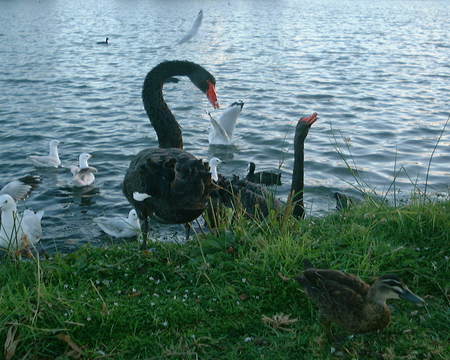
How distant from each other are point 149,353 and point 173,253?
132 centimetres

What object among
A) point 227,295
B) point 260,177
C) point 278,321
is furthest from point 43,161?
point 278,321

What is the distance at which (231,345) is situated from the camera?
3445 mm

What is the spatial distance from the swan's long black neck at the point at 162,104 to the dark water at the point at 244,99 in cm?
125

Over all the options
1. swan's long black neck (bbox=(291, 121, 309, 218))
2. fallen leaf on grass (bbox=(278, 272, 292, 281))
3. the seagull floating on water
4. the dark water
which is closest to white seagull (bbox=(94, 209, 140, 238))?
the dark water

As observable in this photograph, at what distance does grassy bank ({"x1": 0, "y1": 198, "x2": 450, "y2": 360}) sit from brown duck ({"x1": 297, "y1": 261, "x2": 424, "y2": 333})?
0.51 feet

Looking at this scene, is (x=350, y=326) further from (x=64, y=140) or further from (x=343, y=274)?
(x=64, y=140)

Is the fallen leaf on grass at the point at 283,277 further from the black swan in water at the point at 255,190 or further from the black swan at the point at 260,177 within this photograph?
the black swan at the point at 260,177

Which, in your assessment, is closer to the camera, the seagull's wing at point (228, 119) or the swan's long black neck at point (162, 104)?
the swan's long black neck at point (162, 104)

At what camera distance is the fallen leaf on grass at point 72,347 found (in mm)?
3328

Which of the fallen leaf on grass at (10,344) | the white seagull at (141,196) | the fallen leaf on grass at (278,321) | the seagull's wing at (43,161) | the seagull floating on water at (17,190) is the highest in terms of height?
the white seagull at (141,196)

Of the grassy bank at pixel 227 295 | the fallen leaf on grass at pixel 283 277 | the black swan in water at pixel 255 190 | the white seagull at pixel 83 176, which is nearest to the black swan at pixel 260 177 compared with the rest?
the black swan in water at pixel 255 190

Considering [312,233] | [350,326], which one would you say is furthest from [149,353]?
[312,233]

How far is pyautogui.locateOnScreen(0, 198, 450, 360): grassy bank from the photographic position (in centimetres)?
339

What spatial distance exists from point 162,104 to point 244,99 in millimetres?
8588
